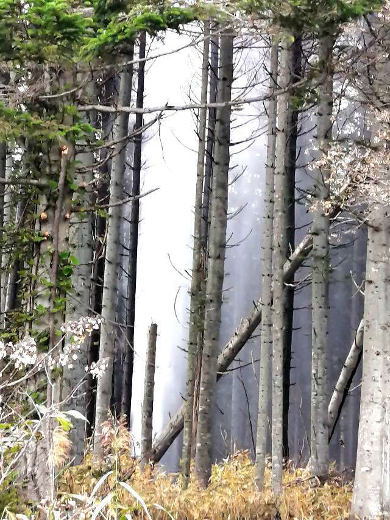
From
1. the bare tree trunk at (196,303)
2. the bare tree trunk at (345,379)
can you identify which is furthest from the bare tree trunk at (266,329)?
the bare tree trunk at (345,379)

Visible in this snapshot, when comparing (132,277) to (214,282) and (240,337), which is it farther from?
(214,282)

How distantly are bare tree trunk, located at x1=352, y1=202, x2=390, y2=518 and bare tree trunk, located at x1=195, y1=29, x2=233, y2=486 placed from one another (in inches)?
79.7

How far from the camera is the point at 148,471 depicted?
32.1ft

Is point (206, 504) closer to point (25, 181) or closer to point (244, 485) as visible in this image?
point (244, 485)

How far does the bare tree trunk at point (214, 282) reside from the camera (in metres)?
8.55

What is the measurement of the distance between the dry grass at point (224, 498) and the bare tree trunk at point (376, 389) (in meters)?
0.52

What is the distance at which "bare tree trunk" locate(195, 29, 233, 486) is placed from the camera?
855 cm

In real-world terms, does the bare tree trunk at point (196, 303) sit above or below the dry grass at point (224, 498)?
above

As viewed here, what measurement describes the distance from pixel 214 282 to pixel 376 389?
8.22 feet

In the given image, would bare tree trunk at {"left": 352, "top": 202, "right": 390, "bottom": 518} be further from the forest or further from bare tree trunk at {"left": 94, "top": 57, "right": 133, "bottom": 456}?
bare tree trunk at {"left": 94, "top": 57, "right": 133, "bottom": 456}

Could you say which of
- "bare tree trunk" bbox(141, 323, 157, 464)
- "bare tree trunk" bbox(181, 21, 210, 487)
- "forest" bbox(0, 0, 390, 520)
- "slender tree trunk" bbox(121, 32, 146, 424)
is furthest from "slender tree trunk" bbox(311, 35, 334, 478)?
"slender tree trunk" bbox(121, 32, 146, 424)

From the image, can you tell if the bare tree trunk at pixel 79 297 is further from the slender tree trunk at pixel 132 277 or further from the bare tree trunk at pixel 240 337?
the slender tree trunk at pixel 132 277

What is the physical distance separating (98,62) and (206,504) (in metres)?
4.76

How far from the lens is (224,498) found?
745 centimetres
